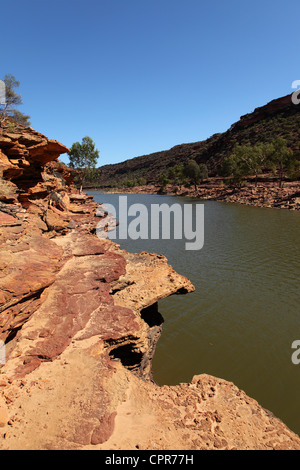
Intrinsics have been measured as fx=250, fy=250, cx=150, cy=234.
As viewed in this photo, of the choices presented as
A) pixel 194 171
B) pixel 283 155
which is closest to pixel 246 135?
pixel 194 171

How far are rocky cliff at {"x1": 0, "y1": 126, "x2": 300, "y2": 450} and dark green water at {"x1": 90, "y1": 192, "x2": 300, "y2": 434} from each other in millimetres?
1378

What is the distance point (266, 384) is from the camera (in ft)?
25.7

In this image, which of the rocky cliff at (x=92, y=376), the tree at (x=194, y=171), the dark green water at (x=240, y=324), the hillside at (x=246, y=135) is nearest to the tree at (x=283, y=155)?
the hillside at (x=246, y=135)

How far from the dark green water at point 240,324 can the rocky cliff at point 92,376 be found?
4.52 ft

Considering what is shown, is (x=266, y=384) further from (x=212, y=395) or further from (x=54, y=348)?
(x=54, y=348)

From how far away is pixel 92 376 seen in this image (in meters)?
5.46

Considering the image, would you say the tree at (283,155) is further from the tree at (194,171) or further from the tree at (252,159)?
the tree at (194,171)

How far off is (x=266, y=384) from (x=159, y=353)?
3.70 metres

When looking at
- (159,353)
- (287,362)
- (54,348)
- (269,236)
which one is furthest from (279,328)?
(269,236)

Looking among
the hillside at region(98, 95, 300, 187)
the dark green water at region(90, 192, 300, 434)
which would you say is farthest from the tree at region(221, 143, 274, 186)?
the dark green water at region(90, 192, 300, 434)

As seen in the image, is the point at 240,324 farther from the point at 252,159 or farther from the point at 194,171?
the point at 194,171

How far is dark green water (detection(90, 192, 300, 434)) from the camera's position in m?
8.05

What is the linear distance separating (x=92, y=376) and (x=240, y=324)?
7.43 meters

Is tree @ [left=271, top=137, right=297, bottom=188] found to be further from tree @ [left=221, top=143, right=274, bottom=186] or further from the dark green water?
the dark green water
